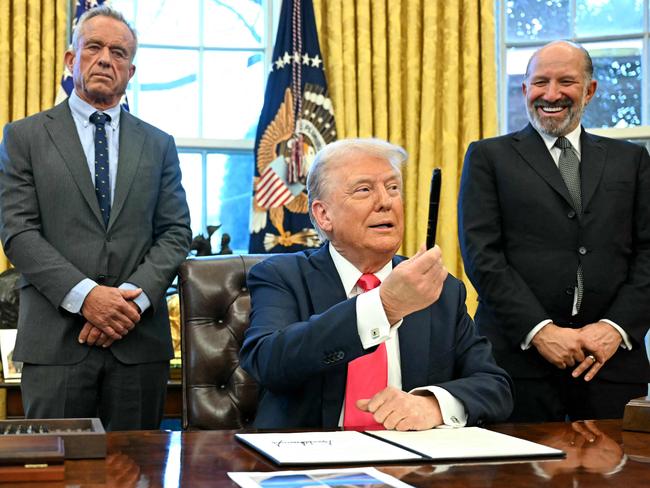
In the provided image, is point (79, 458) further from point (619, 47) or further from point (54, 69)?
point (619, 47)

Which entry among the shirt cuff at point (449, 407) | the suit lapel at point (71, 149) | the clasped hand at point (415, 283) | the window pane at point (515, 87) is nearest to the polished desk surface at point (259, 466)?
the shirt cuff at point (449, 407)

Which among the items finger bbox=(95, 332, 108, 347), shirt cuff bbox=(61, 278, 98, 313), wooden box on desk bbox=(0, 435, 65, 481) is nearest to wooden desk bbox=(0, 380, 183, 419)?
finger bbox=(95, 332, 108, 347)

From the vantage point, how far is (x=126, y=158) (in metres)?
3.07

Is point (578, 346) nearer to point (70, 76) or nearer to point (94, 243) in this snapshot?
point (94, 243)

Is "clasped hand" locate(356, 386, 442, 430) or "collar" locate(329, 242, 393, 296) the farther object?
"collar" locate(329, 242, 393, 296)

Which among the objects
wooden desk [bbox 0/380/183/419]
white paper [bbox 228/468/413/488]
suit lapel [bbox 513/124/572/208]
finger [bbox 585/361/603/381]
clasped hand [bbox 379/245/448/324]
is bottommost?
wooden desk [bbox 0/380/183/419]

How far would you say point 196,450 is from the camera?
5.09ft

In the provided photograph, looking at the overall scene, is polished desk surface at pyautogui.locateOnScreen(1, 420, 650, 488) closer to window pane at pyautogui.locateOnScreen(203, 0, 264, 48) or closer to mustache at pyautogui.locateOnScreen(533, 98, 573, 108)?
mustache at pyautogui.locateOnScreen(533, 98, 573, 108)

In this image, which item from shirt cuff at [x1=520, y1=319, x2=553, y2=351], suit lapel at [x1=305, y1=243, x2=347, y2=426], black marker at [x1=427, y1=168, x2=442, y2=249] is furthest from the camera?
shirt cuff at [x1=520, y1=319, x2=553, y2=351]

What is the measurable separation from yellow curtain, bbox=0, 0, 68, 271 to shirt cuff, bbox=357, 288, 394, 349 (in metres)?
3.12

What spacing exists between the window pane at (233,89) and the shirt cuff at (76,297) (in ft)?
7.99

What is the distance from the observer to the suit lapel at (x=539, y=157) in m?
3.12

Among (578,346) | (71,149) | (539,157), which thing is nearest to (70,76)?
(71,149)

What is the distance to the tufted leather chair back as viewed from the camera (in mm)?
2324
